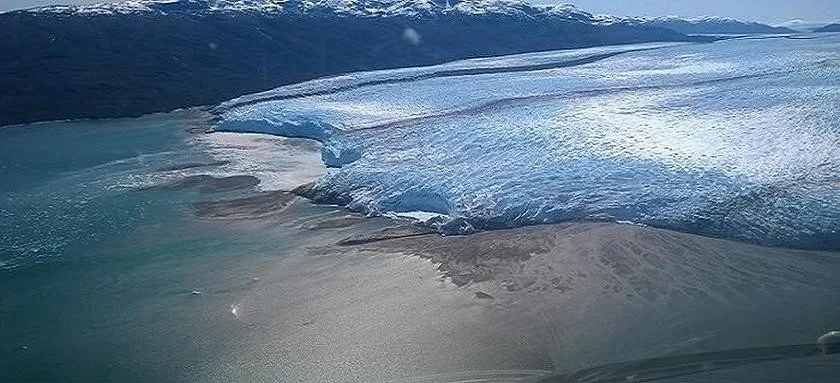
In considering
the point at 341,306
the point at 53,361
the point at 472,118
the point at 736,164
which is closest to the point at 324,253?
the point at 341,306

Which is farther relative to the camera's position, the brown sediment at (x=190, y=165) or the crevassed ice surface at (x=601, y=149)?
the brown sediment at (x=190, y=165)

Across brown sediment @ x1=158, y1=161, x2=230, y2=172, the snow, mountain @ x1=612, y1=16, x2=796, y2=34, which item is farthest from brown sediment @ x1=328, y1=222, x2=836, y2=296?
mountain @ x1=612, y1=16, x2=796, y2=34

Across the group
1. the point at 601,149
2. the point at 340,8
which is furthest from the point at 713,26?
the point at 601,149

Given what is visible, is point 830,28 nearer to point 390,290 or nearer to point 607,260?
point 607,260

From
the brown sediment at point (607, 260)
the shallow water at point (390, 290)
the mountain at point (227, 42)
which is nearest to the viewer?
the shallow water at point (390, 290)

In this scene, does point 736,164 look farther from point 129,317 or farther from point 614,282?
point 129,317

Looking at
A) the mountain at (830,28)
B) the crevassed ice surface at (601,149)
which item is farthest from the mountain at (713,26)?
the crevassed ice surface at (601,149)

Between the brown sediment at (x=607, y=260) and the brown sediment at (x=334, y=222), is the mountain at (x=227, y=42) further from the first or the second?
the brown sediment at (x=607, y=260)
